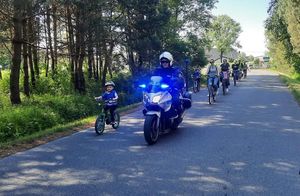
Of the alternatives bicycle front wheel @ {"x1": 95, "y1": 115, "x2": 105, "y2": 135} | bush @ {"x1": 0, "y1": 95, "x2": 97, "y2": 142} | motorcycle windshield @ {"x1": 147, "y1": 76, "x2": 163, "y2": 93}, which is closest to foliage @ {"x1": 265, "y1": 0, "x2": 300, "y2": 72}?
bush @ {"x1": 0, "y1": 95, "x2": 97, "y2": 142}

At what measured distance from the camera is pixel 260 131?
12.0 m

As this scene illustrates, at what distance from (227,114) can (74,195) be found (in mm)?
10413

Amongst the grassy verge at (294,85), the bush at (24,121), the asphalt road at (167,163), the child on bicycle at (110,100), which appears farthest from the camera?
the grassy verge at (294,85)

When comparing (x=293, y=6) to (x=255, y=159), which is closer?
(x=255, y=159)

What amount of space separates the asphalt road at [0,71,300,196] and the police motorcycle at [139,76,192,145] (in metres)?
0.31

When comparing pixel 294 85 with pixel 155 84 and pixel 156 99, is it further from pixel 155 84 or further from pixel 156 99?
pixel 156 99

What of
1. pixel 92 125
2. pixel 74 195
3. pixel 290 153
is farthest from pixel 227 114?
pixel 74 195

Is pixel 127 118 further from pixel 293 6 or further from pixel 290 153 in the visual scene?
pixel 293 6

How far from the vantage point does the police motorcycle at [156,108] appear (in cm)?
1015

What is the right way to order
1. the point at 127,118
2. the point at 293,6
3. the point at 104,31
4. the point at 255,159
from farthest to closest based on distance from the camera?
the point at 293,6 → the point at 104,31 → the point at 127,118 → the point at 255,159

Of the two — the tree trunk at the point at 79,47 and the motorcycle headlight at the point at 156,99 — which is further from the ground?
the tree trunk at the point at 79,47

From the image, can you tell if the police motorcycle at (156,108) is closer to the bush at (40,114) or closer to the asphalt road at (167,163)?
the asphalt road at (167,163)

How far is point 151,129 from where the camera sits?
10.2 m

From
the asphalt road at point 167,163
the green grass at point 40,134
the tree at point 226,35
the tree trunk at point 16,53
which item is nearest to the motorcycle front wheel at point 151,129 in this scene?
the asphalt road at point 167,163
